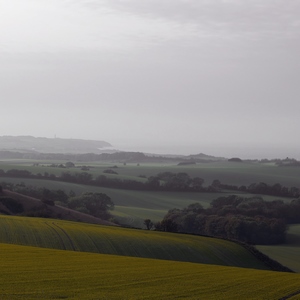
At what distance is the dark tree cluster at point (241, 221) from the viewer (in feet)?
174

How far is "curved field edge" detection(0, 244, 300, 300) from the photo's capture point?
17031 mm

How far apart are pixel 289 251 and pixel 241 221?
29.7ft

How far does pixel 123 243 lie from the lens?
110 ft

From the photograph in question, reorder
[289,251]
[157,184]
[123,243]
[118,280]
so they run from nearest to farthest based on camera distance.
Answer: [118,280], [123,243], [289,251], [157,184]

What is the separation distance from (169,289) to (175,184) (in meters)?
69.2

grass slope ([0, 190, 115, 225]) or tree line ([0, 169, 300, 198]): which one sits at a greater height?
tree line ([0, 169, 300, 198])

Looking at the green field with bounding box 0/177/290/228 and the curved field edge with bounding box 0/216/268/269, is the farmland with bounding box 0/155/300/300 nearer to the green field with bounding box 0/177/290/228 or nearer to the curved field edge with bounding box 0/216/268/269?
the curved field edge with bounding box 0/216/268/269

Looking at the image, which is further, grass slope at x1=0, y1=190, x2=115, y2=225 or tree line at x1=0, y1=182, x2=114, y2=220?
tree line at x1=0, y1=182, x2=114, y2=220

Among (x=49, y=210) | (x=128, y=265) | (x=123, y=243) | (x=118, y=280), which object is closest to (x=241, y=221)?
(x=49, y=210)

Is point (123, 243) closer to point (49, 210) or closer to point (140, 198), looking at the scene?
point (49, 210)

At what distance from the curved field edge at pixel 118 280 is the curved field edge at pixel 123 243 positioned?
19.3 feet

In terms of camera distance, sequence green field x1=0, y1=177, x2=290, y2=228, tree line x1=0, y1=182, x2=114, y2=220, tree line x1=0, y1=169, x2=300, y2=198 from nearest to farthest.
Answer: tree line x1=0, y1=182, x2=114, y2=220 < green field x1=0, y1=177, x2=290, y2=228 < tree line x1=0, y1=169, x2=300, y2=198

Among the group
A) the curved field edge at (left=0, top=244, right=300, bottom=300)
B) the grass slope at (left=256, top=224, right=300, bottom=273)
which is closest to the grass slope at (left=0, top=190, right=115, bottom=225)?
the grass slope at (left=256, top=224, right=300, bottom=273)

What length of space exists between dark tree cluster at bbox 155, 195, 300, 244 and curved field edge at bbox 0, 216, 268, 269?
8897 millimetres
